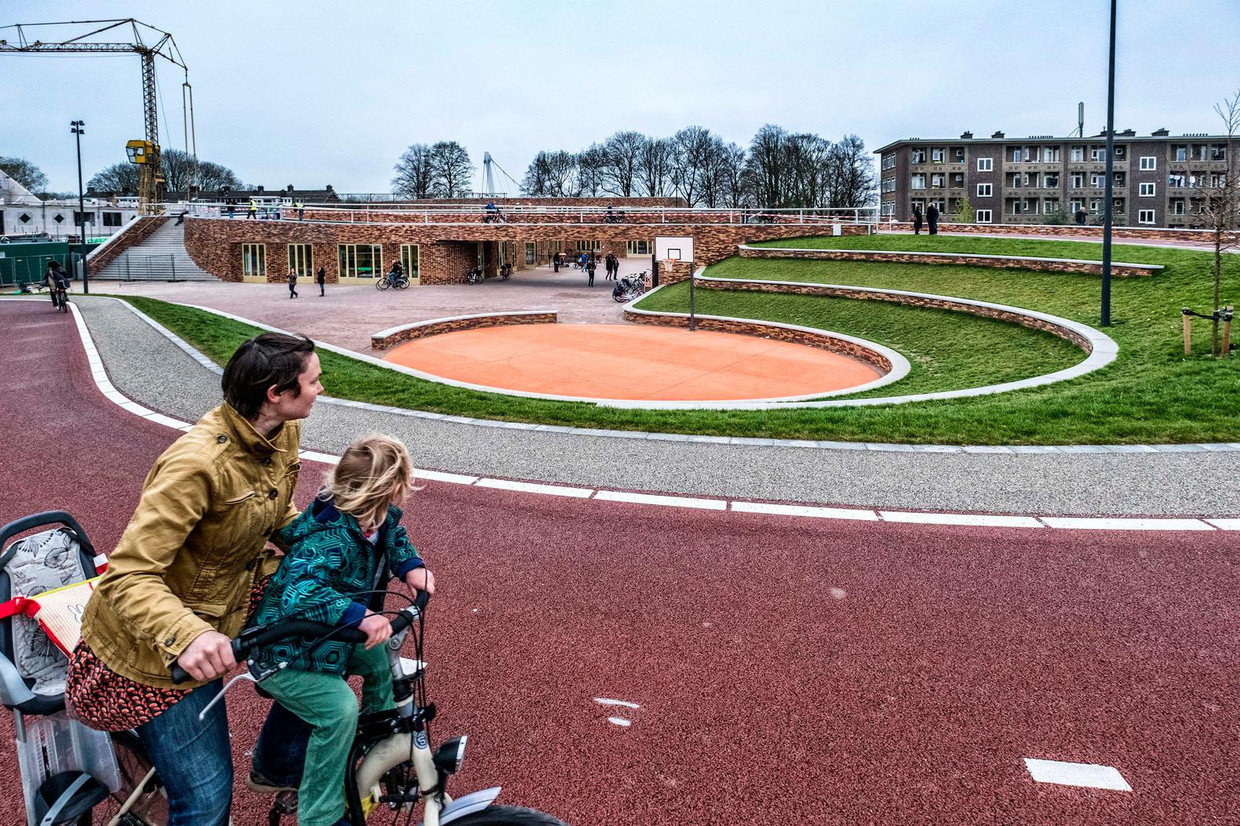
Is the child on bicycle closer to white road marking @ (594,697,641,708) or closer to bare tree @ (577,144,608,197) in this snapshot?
white road marking @ (594,697,641,708)

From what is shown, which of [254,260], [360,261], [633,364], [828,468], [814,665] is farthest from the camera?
[254,260]

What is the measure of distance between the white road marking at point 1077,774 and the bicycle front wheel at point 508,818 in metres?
2.42

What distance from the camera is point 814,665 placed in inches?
204

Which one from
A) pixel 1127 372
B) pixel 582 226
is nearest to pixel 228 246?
pixel 582 226

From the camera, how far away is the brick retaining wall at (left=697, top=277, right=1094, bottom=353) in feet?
67.3

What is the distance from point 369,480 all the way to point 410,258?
51454 mm

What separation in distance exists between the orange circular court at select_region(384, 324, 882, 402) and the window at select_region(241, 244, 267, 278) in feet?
94.7

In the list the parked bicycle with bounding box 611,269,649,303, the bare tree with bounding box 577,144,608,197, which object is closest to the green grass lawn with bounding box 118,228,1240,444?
the parked bicycle with bounding box 611,269,649,303

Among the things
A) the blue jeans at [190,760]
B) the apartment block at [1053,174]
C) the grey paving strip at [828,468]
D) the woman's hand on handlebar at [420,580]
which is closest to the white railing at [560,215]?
the grey paving strip at [828,468]

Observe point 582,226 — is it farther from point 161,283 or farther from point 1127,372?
point 1127,372

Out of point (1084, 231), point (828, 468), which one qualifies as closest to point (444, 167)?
point (1084, 231)

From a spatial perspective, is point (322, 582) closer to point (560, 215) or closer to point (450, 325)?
point (450, 325)

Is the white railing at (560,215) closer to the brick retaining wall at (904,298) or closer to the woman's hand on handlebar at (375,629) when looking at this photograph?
the brick retaining wall at (904,298)

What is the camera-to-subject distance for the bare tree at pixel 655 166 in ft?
335
